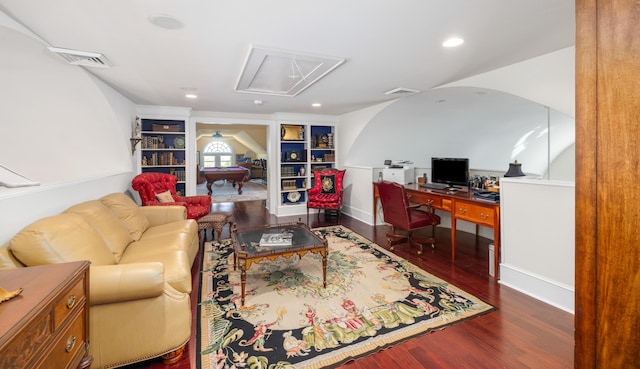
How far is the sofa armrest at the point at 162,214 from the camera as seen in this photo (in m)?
3.38

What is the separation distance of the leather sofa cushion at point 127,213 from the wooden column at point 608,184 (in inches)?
130

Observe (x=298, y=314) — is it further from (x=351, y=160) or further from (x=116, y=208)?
(x=351, y=160)

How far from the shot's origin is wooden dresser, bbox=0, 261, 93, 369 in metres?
0.88

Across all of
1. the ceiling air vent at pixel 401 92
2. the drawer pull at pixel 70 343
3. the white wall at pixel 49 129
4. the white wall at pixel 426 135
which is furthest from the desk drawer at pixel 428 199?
the white wall at pixel 49 129

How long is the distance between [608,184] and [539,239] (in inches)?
87.7

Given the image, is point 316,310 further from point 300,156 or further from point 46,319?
point 300,156

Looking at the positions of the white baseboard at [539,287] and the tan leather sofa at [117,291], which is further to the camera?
the white baseboard at [539,287]

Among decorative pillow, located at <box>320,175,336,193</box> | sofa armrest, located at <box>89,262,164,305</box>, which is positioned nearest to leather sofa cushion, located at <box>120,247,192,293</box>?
sofa armrest, located at <box>89,262,164,305</box>

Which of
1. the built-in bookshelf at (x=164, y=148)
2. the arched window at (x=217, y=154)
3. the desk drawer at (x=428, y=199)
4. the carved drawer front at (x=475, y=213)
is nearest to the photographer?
the carved drawer front at (x=475, y=213)

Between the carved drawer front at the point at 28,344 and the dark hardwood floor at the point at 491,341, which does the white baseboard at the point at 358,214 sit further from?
the carved drawer front at the point at 28,344

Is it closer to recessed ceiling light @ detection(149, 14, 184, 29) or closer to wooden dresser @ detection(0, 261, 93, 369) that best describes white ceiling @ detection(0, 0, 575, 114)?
recessed ceiling light @ detection(149, 14, 184, 29)

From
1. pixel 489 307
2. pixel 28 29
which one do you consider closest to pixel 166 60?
pixel 28 29

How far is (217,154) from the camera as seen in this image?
15.2m

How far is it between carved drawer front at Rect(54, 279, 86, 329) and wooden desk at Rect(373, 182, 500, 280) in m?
3.25
